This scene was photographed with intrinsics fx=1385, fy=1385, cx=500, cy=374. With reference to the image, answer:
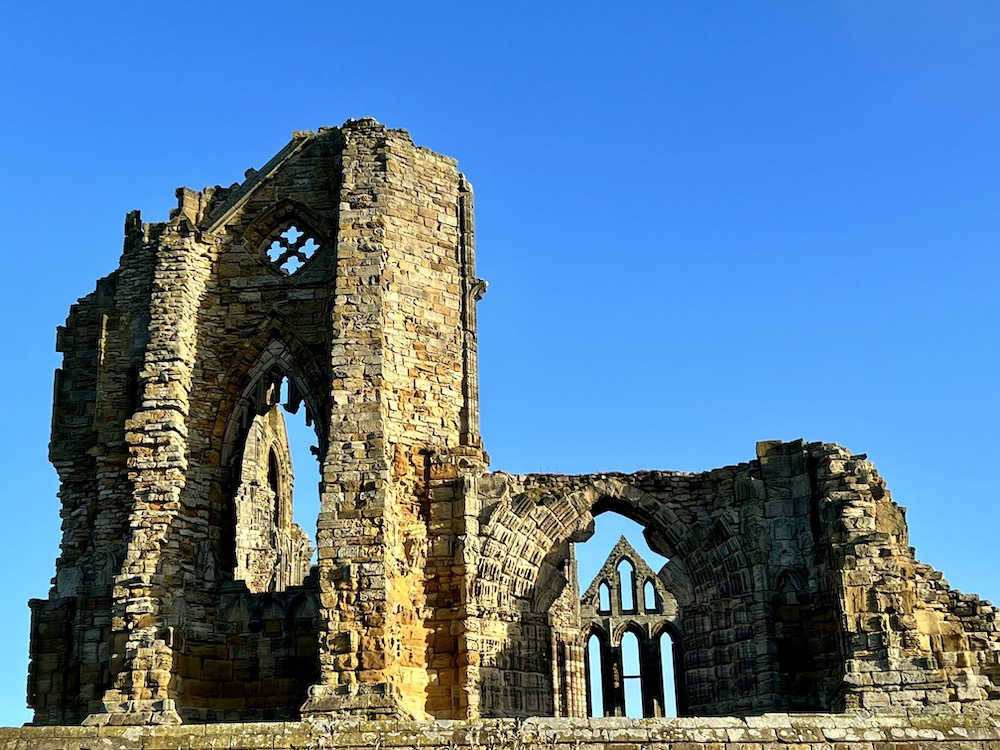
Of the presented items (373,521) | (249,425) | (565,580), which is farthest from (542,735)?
(249,425)

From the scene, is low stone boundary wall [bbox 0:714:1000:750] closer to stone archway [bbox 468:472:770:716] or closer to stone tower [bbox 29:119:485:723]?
stone tower [bbox 29:119:485:723]

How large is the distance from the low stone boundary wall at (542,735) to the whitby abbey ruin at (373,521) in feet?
9.18

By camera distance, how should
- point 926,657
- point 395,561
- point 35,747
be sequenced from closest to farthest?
point 35,747
point 926,657
point 395,561

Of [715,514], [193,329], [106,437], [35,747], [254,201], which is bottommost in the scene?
[35,747]

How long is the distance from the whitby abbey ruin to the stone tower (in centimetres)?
4

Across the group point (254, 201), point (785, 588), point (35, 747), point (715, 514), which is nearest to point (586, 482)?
point (715, 514)

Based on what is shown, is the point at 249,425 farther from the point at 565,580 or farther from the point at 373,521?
the point at 565,580

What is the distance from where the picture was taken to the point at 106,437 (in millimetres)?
19484

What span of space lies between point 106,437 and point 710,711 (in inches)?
361

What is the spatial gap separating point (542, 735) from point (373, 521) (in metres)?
5.21

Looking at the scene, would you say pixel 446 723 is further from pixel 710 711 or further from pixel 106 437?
pixel 106 437

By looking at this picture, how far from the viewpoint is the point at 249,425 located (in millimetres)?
19875

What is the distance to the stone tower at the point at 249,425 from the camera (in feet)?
56.7

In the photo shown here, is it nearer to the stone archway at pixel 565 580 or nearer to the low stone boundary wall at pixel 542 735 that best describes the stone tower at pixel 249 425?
the stone archway at pixel 565 580
